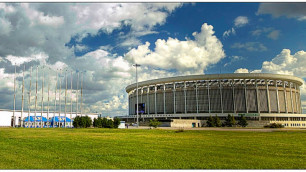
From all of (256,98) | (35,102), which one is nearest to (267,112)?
(256,98)

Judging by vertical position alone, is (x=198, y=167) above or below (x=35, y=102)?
below

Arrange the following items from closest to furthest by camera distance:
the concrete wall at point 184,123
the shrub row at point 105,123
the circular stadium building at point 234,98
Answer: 1. the shrub row at point 105,123
2. the concrete wall at point 184,123
3. the circular stadium building at point 234,98


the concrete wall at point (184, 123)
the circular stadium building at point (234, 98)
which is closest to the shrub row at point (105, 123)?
the concrete wall at point (184, 123)

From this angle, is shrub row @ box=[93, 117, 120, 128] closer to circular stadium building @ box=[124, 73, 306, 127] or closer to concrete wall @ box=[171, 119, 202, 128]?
concrete wall @ box=[171, 119, 202, 128]

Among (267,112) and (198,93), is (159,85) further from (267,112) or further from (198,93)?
(267,112)

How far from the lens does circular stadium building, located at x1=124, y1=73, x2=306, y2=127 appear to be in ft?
344

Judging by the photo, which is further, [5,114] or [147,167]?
[5,114]

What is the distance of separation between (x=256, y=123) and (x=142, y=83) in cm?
5843

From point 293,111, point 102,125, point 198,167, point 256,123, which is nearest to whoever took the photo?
point 198,167

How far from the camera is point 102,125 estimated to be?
194 ft

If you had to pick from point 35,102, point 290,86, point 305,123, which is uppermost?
point 290,86

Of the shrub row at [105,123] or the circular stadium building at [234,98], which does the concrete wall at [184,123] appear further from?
the shrub row at [105,123]

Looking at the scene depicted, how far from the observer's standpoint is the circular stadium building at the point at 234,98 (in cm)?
10500

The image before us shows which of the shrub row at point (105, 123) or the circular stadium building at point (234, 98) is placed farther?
the circular stadium building at point (234, 98)
